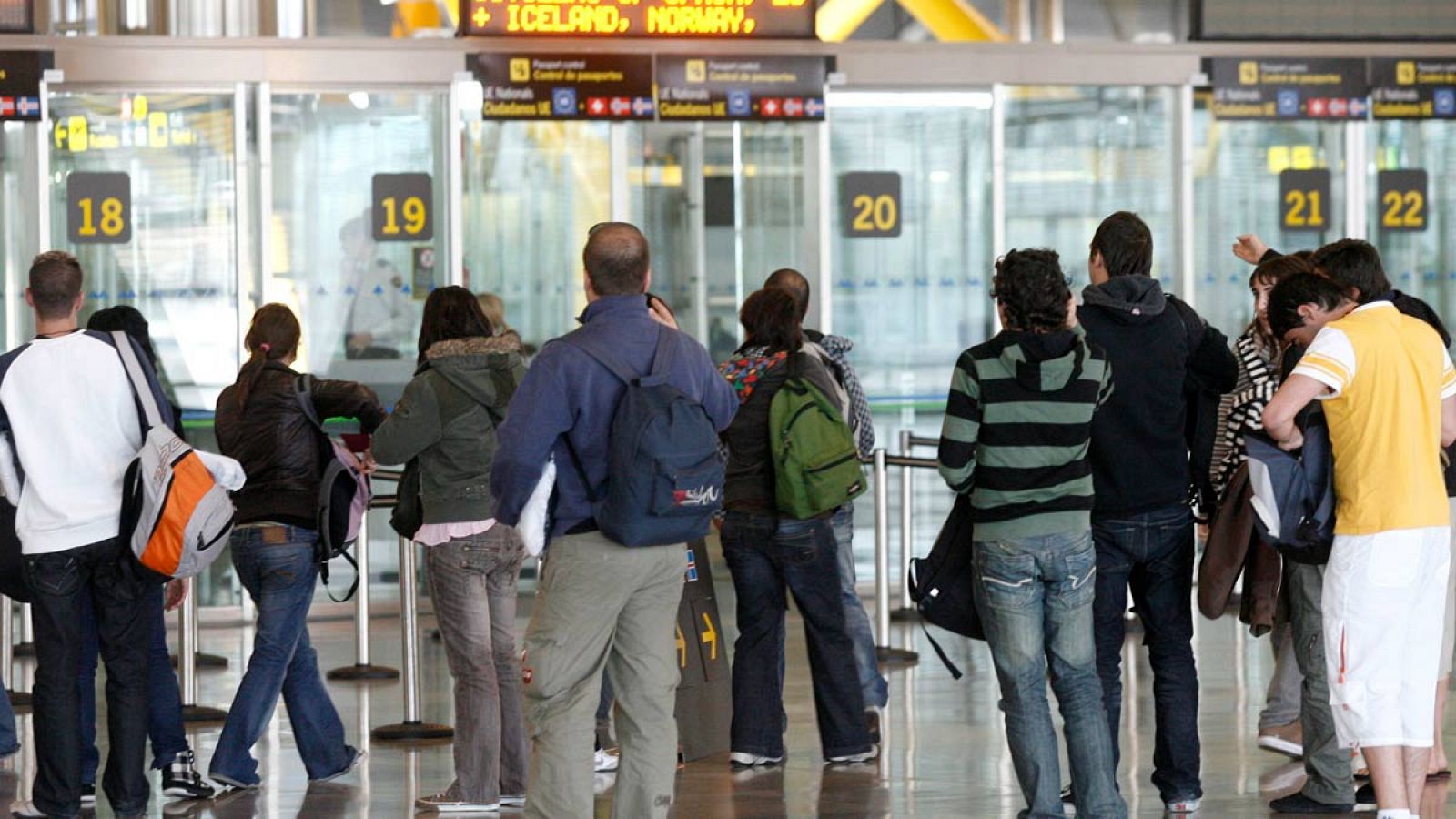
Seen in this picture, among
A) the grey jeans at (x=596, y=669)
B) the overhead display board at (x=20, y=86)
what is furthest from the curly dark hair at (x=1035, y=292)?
the overhead display board at (x=20, y=86)

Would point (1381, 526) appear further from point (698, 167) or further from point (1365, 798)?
point (698, 167)

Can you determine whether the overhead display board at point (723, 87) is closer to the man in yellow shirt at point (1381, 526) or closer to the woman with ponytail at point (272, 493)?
the woman with ponytail at point (272, 493)

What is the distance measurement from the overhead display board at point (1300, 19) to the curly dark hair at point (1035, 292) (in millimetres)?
6940

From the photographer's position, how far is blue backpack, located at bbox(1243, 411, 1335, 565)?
Answer: 5680mm

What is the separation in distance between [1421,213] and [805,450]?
733 centimetres

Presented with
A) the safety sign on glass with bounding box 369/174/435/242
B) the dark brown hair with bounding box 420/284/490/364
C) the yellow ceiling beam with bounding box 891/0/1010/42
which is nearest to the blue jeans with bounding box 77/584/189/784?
the dark brown hair with bounding box 420/284/490/364

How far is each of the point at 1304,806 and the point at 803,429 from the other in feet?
6.60

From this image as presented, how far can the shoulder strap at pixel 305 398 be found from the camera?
676 cm

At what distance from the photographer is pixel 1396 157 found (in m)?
12.9

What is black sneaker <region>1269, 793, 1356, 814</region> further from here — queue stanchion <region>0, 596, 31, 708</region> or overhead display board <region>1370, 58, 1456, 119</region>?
overhead display board <region>1370, 58, 1456, 119</region>

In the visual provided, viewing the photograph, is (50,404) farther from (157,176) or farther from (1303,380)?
(157,176)

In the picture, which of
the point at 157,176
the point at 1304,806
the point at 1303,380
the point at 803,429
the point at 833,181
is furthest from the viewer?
the point at 833,181

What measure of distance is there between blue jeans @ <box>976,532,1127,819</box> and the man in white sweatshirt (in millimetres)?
2560

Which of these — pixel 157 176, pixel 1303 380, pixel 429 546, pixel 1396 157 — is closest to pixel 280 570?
pixel 429 546
